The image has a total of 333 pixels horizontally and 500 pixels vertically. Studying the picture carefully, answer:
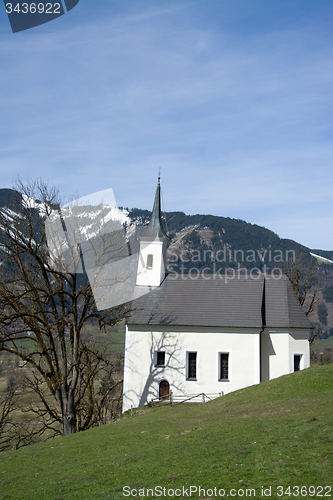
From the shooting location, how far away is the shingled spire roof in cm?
3825

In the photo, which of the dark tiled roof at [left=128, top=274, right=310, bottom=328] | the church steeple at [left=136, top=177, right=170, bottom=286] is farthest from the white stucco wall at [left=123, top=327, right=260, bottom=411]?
the church steeple at [left=136, top=177, right=170, bottom=286]

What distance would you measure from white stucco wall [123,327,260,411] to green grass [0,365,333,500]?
874cm

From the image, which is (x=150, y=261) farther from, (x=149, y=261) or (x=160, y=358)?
(x=160, y=358)

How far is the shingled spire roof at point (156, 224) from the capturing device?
3825 centimetres

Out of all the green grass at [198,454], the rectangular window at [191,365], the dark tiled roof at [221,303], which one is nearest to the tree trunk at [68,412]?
the green grass at [198,454]

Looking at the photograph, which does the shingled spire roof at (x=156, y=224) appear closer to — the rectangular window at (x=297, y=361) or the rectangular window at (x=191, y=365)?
the rectangular window at (x=191, y=365)

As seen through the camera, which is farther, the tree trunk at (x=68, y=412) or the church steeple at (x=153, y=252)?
the church steeple at (x=153, y=252)

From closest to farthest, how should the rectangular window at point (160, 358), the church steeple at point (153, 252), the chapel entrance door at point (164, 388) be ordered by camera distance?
the chapel entrance door at point (164, 388) → the rectangular window at point (160, 358) → the church steeple at point (153, 252)

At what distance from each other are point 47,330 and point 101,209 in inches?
307

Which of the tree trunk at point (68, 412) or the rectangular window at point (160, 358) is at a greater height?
the rectangular window at point (160, 358)

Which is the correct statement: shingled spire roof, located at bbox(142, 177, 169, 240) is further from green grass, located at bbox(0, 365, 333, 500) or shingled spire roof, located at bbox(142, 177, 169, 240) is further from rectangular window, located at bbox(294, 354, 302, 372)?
green grass, located at bbox(0, 365, 333, 500)

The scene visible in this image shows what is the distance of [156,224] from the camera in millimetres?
39062

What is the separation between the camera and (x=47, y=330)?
21516 mm

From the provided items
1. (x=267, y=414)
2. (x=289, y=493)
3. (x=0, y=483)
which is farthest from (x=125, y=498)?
(x=267, y=414)
